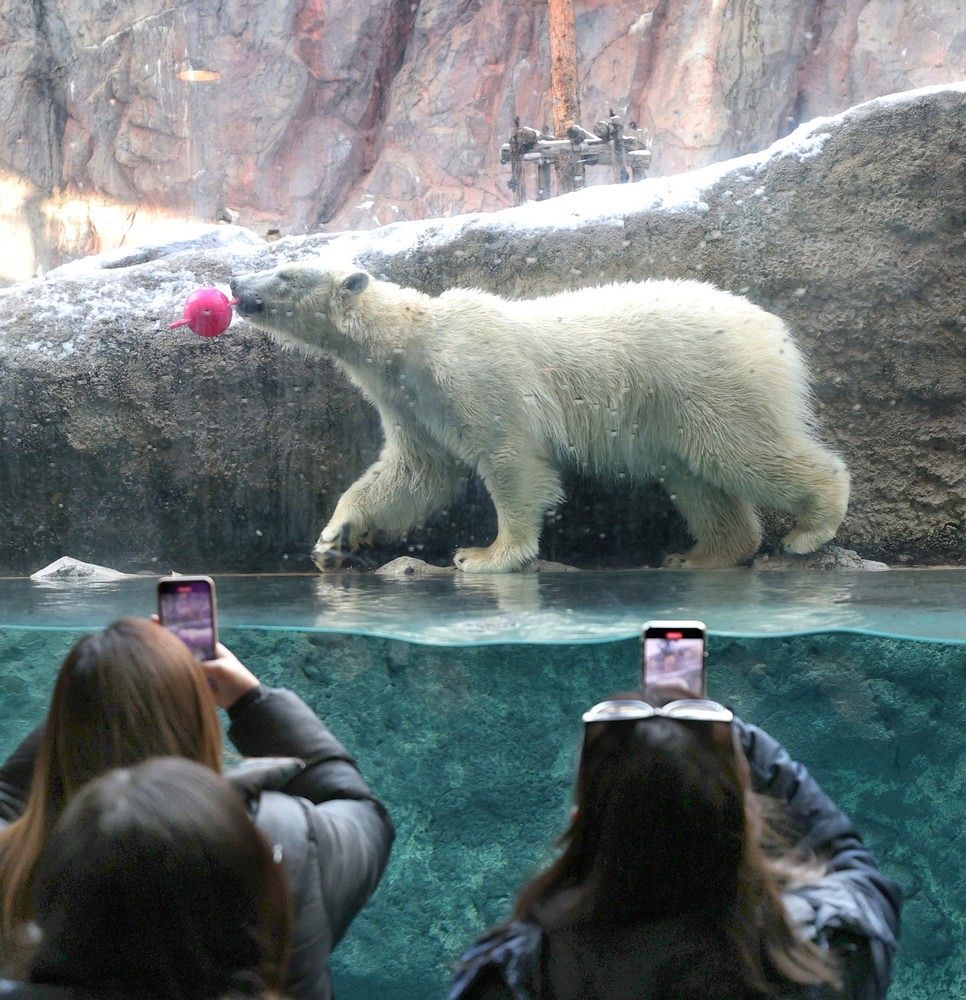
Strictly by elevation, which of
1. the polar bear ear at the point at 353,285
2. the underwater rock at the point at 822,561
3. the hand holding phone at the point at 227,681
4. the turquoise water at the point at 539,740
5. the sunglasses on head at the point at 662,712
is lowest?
the turquoise water at the point at 539,740

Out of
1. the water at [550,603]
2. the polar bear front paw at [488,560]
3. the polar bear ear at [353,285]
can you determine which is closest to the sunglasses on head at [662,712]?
the water at [550,603]

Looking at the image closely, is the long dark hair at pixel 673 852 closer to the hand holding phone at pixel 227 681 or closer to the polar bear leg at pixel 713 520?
the hand holding phone at pixel 227 681

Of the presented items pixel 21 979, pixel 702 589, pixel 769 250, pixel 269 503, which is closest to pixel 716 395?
pixel 769 250

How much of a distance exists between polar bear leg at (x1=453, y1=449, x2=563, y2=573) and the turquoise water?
1.65 metres

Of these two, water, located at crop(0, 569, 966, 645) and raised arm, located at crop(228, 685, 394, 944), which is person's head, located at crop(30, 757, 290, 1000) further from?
water, located at crop(0, 569, 966, 645)

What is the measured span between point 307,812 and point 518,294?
380cm

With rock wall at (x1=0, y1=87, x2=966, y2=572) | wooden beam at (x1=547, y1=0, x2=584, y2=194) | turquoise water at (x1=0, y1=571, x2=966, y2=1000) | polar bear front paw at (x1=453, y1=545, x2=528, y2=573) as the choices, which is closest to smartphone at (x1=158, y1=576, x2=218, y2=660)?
turquoise water at (x1=0, y1=571, x2=966, y2=1000)

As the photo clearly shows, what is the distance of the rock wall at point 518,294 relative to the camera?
4.47m

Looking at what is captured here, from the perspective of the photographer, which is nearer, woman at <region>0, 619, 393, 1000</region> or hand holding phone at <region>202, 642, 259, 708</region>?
woman at <region>0, 619, 393, 1000</region>

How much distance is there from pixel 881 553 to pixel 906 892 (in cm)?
218

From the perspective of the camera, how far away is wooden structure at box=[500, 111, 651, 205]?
22.0ft

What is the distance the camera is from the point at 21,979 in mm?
947

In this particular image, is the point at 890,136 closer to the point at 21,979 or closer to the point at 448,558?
the point at 448,558

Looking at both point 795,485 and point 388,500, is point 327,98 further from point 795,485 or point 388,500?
point 795,485
